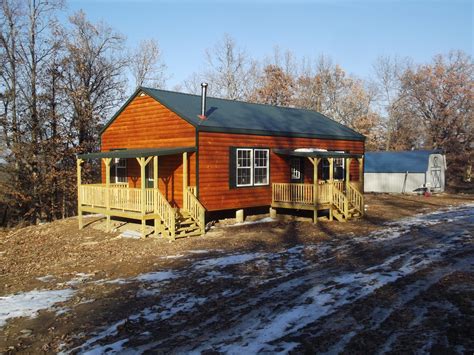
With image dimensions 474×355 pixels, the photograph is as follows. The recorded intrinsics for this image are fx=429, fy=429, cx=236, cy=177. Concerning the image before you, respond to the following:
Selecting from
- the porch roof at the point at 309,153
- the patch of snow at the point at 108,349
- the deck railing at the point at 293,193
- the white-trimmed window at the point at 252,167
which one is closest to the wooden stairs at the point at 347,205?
the deck railing at the point at 293,193

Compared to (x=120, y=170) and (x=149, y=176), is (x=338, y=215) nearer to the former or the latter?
(x=149, y=176)

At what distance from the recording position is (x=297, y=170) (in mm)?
19953

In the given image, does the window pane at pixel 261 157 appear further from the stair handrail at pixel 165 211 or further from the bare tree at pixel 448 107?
the bare tree at pixel 448 107

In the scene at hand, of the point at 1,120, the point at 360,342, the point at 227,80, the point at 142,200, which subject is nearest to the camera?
the point at 360,342

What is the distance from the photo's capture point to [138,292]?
8773mm

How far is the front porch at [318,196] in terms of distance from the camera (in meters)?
17.2

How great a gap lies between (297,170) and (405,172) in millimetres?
17044

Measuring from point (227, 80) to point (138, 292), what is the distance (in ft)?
127

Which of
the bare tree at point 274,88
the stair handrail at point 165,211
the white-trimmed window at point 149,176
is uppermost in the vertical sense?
the bare tree at point 274,88

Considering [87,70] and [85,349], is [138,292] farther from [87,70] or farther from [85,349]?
[87,70]

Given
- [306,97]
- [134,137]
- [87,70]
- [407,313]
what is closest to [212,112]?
[134,137]

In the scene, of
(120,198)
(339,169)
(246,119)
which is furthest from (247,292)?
(339,169)

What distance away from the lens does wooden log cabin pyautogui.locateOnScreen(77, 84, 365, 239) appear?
15.2 m

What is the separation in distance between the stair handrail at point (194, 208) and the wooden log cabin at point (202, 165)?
4cm
